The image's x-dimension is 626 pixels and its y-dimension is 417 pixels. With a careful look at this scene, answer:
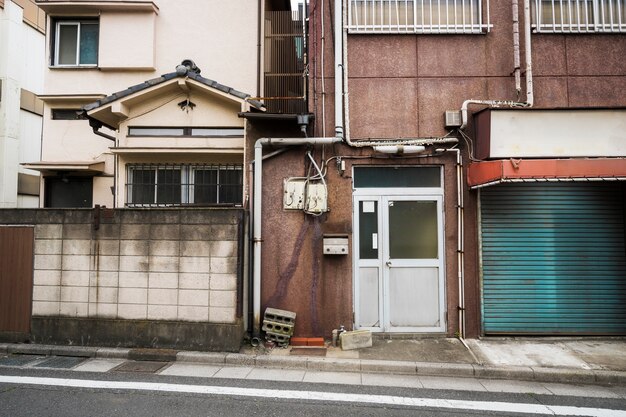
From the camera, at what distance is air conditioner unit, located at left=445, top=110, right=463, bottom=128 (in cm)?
748

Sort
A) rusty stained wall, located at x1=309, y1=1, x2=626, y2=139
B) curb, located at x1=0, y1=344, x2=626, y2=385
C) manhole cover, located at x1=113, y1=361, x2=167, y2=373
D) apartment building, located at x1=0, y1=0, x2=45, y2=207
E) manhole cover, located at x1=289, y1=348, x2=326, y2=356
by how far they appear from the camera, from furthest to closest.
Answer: apartment building, located at x1=0, y1=0, x2=45, y2=207 < rusty stained wall, located at x1=309, y1=1, x2=626, y2=139 < manhole cover, located at x1=289, y1=348, x2=326, y2=356 < manhole cover, located at x1=113, y1=361, x2=167, y2=373 < curb, located at x1=0, y1=344, x2=626, y2=385

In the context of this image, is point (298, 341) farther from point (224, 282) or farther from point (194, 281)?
point (194, 281)

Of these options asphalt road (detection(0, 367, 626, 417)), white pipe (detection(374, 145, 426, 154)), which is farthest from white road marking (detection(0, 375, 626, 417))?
white pipe (detection(374, 145, 426, 154))

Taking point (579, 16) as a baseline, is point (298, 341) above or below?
below

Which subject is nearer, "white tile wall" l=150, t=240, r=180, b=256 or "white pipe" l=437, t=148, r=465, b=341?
"white tile wall" l=150, t=240, r=180, b=256

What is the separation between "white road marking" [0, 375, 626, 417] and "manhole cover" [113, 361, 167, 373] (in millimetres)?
550

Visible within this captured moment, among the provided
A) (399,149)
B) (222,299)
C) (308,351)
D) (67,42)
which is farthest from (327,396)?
(67,42)

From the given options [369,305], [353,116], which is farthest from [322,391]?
[353,116]

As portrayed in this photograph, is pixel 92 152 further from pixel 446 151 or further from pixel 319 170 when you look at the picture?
pixel 446 151

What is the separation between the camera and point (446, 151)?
749 cm

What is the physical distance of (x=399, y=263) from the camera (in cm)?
751

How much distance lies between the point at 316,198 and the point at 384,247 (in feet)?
5.34

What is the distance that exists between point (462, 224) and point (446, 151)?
1436 millimetres

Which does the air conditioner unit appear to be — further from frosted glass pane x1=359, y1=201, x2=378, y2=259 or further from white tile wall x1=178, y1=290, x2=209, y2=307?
white tile wall x1=178, y1=290, x2=209, y2=307
